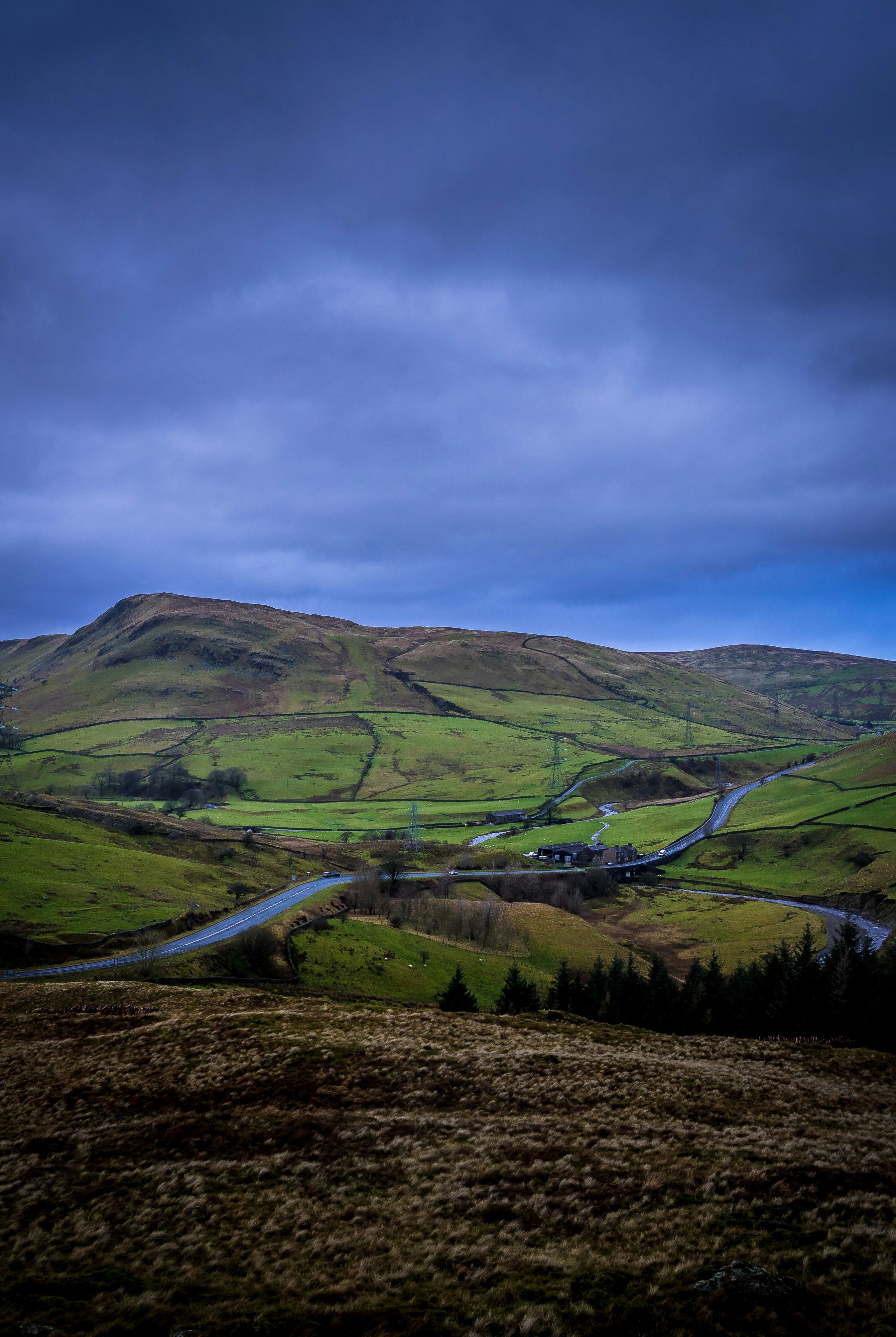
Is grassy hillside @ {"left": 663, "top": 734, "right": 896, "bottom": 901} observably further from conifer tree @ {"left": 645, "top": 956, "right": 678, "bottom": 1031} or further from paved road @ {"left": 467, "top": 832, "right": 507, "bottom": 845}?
conifer tree @ {"left": 645, "top": 956, "right": 678, "bottom": 1031}

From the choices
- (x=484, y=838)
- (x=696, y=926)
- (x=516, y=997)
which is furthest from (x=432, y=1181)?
(x=484, y=838)

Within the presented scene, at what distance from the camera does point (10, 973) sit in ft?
187

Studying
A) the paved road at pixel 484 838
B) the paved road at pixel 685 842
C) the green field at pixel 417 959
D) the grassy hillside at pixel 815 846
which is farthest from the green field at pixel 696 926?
the paved road at pixel 484 838

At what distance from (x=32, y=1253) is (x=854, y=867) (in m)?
158

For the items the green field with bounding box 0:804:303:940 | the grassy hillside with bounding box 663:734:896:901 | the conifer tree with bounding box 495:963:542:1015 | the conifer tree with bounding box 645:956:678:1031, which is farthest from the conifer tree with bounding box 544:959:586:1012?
the grassy hillside with bounding box 663:734:896:901

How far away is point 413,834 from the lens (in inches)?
6585

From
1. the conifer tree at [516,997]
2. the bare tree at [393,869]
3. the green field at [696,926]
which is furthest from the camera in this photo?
the bare tree at [393,869]

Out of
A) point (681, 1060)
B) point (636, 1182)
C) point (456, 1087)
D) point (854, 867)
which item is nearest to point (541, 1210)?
point (636, 1182)

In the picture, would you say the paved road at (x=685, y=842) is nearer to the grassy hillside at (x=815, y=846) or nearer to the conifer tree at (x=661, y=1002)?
the grassy hillside at (x=815, y=846)

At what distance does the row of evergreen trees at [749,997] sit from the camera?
149 ft

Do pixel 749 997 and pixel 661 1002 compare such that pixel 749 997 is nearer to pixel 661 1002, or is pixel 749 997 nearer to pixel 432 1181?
pixel 661 1002

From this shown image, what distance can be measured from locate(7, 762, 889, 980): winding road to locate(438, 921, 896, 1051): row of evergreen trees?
832cm

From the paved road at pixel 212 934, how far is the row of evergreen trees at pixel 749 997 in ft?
89.1

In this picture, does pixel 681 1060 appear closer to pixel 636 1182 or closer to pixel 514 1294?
pixel 636 1182
